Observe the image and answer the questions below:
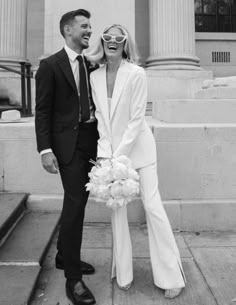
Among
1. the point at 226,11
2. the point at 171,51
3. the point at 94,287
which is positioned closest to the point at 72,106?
the point at 94,287

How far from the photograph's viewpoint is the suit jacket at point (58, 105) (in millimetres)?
2822

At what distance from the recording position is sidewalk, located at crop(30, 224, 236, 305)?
116 inches

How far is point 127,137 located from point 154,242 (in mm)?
922

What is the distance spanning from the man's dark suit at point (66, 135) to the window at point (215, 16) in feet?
41.1

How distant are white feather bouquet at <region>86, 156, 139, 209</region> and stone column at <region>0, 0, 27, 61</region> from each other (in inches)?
328

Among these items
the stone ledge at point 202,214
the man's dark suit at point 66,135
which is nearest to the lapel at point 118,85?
the man's dark suit at point 66,135

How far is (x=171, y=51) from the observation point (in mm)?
9570

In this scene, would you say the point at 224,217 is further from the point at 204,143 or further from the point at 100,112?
the point at 100,112

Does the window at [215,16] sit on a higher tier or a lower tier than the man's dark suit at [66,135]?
higher

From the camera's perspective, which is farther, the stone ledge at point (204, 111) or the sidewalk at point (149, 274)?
the stone ledge at point (204, 111)

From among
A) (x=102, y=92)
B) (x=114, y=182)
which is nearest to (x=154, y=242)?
(x=114, y=182)

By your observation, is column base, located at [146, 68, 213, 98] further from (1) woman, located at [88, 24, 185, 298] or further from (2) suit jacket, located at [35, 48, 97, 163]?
(2) suit jacket, located at [35, 48, 97, 163]

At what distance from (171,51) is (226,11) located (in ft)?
20.9

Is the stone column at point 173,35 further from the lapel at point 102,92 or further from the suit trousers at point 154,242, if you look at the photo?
the suit trousers at point 154,242
